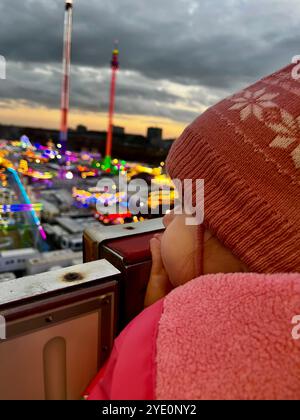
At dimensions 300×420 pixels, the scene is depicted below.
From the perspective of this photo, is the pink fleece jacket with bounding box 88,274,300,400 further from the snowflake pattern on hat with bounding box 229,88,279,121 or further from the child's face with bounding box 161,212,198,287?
the snowflake pattern on hat with bounding box 229,88,279,121

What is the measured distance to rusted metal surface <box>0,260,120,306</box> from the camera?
78cm

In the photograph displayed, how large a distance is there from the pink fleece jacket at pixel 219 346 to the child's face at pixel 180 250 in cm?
22

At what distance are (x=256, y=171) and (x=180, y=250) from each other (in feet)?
1.04

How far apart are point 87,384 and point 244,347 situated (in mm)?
703

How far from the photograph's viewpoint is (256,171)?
2.19 ft

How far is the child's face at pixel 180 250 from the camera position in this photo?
84 cm

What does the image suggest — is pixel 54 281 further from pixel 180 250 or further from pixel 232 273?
pixel 232 273

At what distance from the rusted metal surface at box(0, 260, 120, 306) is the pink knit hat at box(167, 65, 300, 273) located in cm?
38

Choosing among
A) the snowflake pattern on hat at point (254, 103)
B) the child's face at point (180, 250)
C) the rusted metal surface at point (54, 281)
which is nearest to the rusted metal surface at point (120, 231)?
the rusted metal surface at point (54, 281)

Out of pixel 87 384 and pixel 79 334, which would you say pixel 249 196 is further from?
pixel 87 384

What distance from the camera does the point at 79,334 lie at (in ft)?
2.99

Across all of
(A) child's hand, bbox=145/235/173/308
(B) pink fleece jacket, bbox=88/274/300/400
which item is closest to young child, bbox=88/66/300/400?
(B) pink fleece jacket, bbox=88/274/300/400

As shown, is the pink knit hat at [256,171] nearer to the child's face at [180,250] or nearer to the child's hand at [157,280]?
the child's face at [180,250]
